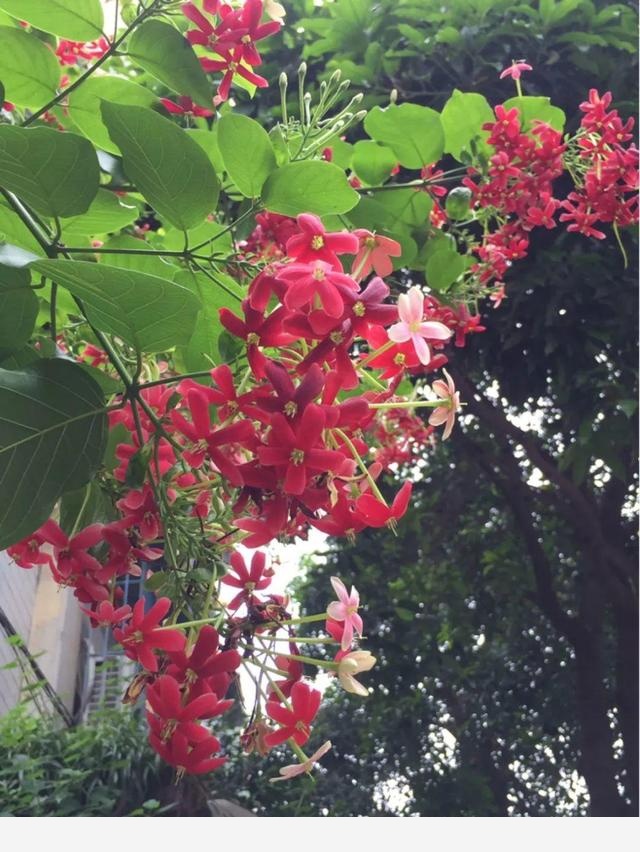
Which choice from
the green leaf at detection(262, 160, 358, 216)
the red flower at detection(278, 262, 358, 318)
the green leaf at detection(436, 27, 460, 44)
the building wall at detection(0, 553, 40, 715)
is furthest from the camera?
the building wall at detection(0, 553, 40, 715)

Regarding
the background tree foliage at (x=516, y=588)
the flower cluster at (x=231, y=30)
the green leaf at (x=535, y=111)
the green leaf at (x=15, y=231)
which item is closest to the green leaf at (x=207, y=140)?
the flower cluster at (x=231, y=30)

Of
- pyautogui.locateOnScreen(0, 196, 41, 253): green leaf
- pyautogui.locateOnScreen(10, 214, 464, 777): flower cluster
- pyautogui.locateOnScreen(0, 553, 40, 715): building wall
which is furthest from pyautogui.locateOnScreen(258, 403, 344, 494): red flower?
pyautogui.locateOnScreen(0, 553, 40, 715): building wall

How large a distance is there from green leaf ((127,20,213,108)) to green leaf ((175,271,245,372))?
0.34 ft

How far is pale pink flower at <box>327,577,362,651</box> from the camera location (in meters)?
0.39

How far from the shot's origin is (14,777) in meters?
2.02

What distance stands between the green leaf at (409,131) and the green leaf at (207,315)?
377 millimetres

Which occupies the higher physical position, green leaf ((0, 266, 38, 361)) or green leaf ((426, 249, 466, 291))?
green leaf ((426, 249, 466, 291))

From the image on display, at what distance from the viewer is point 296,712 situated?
0.39 m

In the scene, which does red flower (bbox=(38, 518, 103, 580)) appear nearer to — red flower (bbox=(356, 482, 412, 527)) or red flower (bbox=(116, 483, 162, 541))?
red flower (bbox=(116, 483, 162, 541))

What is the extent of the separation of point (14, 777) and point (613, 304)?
173 centimetres

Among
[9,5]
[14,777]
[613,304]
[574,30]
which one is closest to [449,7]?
[574,30]

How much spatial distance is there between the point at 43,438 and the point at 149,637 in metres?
0.09

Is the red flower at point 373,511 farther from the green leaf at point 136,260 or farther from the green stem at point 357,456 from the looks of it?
the green leaf at point 136,260

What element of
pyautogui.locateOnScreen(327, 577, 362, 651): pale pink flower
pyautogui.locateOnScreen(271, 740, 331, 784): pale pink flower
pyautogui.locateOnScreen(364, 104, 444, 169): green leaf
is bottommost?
pyautogui.locateOnScreen(271, 740, 331, 784): pale pink flower
